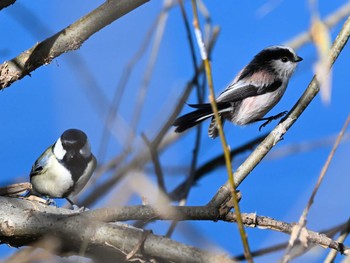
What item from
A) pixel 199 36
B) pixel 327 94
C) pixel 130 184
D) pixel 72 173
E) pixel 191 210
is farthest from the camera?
pixel 72 173

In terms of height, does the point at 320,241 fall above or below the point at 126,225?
below

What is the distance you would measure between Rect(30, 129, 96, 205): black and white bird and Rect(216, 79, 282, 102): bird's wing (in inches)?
31.7

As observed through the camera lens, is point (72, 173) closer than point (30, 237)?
No

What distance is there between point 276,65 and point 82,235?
1281 millimetres

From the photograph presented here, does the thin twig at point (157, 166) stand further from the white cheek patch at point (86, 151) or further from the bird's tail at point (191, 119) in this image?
the white cheek patch at point (86, 151)

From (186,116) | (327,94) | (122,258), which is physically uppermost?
(186,116)

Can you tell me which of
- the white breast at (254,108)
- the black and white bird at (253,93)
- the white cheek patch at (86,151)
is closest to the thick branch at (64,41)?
the black and white bird at (253,93)

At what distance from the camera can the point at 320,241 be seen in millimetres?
1318

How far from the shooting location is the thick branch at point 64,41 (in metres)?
1.55

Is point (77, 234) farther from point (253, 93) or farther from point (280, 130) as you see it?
point (253, 93)

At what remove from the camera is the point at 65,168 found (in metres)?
2.86

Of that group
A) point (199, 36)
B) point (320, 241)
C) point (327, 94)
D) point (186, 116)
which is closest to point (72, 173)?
point (186, 116)

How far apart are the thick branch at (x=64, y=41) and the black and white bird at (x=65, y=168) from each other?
111 cm

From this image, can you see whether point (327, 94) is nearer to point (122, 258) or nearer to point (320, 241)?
point (320, 241)
